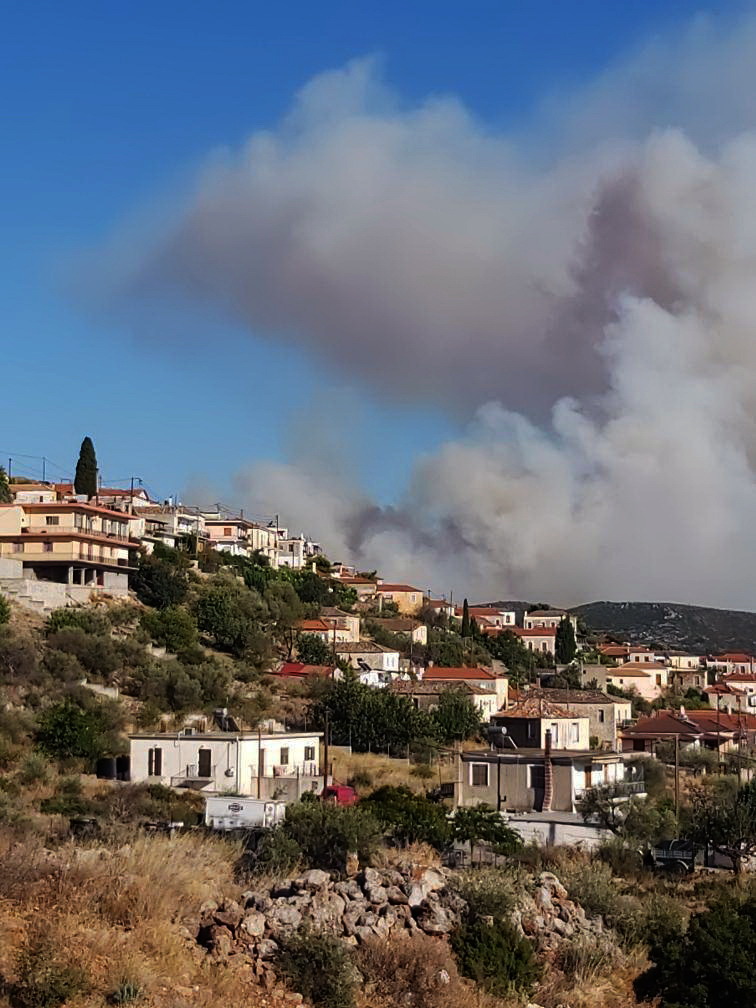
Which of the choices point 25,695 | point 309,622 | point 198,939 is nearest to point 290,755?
point 25,695

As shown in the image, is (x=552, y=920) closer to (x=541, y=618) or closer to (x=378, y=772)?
(x=378, y=772)

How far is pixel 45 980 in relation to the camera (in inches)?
562

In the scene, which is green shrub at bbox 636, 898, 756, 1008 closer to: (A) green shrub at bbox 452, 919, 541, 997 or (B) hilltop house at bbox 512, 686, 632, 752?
(A) green shrub at bbox 452, 919, 541, 997

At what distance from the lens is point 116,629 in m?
62.6

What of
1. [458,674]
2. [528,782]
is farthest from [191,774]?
[458,674]

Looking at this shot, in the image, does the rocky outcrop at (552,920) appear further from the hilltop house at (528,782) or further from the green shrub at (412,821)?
the hilltop house at (528,782)

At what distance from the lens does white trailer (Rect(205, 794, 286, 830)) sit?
102 feet

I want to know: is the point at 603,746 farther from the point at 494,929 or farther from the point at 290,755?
the point at 494,929

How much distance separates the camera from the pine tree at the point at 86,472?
3738 inches

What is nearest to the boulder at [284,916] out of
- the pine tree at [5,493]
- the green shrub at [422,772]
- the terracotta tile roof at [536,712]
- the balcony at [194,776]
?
the balcony at [194,776]

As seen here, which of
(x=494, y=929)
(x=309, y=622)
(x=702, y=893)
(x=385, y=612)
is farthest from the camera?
(x=385, y=612)

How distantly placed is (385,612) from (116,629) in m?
53.4

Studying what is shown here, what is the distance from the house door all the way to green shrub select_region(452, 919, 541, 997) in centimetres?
2499

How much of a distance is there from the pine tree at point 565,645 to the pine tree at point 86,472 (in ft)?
144
